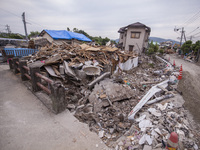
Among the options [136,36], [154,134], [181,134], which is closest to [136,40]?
[136,36]

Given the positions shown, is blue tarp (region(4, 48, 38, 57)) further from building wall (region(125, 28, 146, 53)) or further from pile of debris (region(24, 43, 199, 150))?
building wall (region(125, 28, 146, 53))

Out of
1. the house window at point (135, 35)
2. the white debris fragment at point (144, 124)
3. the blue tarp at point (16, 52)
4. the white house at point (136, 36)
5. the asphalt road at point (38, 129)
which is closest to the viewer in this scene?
the asphalt road at point (38, 129)

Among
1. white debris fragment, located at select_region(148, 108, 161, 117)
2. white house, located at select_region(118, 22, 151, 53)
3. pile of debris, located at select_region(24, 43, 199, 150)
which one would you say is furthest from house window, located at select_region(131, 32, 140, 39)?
white debris fragment, located at select_region(148, 108, 161, 117)

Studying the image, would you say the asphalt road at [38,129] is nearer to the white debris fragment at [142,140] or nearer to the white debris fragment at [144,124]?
the white debris fragment at [142,140]

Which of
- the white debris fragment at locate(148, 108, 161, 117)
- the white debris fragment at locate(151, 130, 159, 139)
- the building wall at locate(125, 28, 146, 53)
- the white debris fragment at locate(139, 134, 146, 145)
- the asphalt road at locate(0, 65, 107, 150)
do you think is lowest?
the white debris fragment at locate(139, 134, 146, 145)

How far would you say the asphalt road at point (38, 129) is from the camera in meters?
1.89

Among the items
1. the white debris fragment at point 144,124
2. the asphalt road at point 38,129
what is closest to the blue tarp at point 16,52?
the asphalt road at point 38,129

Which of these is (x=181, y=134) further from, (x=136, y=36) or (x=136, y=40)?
(x=136, y=36)

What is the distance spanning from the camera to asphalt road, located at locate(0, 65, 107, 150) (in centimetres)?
189

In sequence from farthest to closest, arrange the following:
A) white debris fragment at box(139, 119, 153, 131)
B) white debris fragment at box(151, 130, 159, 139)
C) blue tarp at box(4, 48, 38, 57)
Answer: blue tarp at box(4, 48, 38, 57) → white debris fragment at box(139, 119, 153, 131) → white debris fragment at box(151, 130, 159, 139)

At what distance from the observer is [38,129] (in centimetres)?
218

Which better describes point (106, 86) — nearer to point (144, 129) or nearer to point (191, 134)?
point (144, 129)

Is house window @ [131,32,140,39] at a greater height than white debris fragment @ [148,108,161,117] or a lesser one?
greater

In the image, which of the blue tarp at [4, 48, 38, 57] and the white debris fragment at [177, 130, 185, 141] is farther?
the blue tarp at [4, 48, 38, 57]
